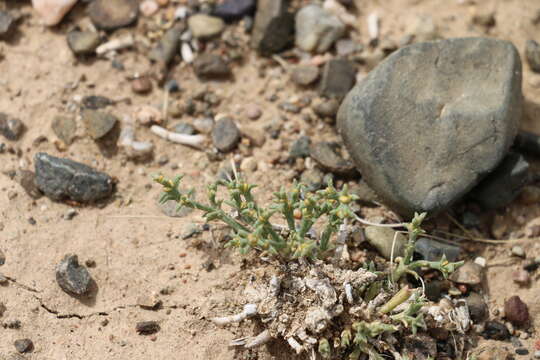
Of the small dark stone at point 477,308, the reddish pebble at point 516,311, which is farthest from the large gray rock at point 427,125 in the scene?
the reddish pebble at point 516,311

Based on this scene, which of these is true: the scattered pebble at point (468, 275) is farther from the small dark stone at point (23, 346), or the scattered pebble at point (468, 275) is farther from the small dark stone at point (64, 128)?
the small dark stone at point (64, 128)

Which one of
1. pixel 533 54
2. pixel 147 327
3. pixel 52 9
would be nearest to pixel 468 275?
pixel 533 54

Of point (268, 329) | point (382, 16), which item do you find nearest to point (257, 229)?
point (268, 329)

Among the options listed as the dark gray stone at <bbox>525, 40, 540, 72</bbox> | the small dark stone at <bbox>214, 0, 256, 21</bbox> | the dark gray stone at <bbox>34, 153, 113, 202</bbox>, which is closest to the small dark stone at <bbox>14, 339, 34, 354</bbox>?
the dark gray stone at <bbox>34, 153, 113, 202</bbox>

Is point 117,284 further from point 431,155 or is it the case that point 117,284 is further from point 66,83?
point 431,155

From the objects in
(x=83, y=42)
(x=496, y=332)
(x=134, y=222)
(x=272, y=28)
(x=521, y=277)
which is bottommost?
(x=496, y=332)

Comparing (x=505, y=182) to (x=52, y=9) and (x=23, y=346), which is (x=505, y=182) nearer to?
(x=23, y=346)
